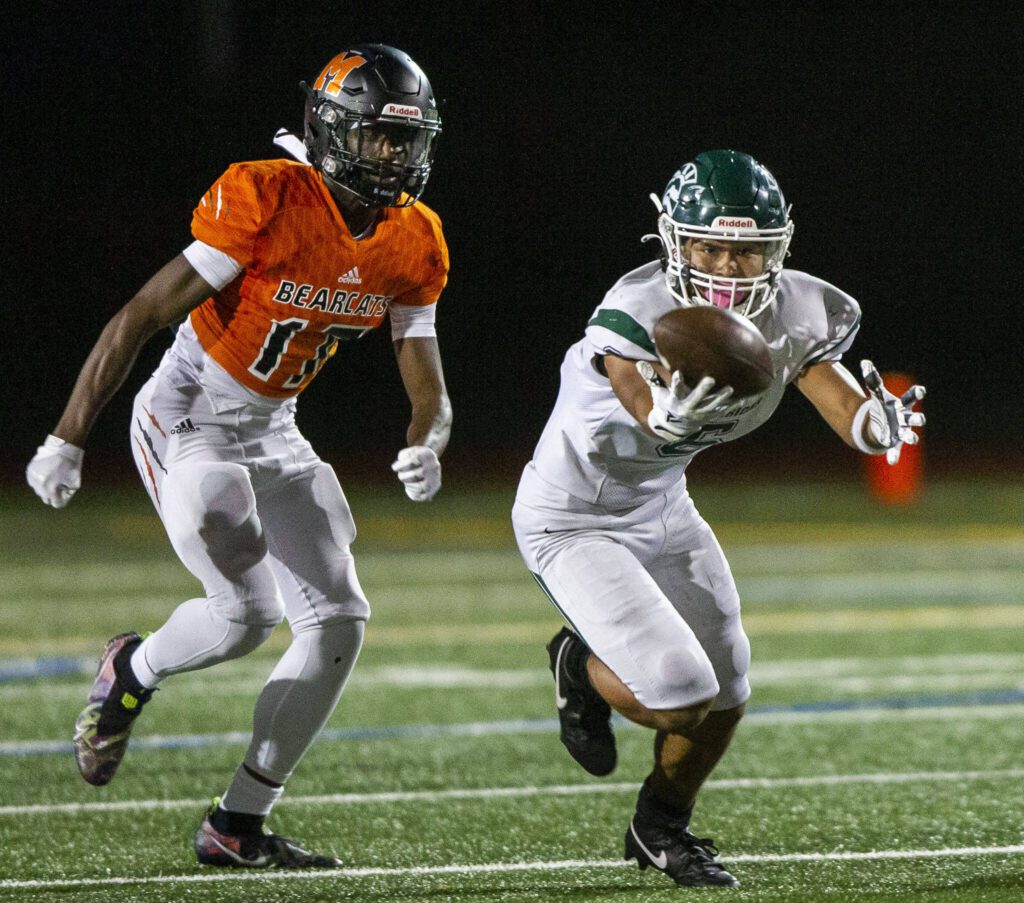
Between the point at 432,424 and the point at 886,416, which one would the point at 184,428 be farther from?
the point at 886,416

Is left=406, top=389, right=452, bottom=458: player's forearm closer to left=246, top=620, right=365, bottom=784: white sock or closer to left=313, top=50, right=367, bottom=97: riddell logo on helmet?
left=246, top=620, right=365, bottom=784: white sock

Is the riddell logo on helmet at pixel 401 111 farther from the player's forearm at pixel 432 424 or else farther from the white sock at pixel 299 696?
the white sock at pixel 299 696

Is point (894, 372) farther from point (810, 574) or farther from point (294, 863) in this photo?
point (294, 863)

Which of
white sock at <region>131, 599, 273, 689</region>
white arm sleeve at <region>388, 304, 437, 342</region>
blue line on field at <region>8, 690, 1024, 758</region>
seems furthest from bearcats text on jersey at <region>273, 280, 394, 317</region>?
blue line on field at <region>8, 690, 1024, 758</region>

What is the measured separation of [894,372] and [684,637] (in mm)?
16014

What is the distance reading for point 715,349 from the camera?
2992 millimetres

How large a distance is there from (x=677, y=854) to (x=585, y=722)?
1.21 ft

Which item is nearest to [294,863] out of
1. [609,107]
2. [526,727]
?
[526,727]

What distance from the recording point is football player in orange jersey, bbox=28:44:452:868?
360 centimetres

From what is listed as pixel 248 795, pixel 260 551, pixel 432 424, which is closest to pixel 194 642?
pixel 260 551

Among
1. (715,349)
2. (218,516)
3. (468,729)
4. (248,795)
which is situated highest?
(715,349)

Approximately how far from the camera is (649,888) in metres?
3.44

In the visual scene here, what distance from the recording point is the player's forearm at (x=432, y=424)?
379 cm

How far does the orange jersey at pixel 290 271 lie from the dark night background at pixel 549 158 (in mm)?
14230
